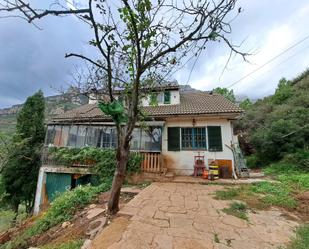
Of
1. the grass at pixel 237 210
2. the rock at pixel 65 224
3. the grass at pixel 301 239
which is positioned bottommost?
the rock at pixel 65 224

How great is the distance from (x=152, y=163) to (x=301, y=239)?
6.09 meters

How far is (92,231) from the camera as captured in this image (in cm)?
351

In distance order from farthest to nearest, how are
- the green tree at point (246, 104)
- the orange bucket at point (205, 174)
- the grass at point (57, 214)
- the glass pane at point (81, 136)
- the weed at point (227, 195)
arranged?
1. the green tree at point (246, 104)
2. the glass pane at point (81, 136)
3. the orange bucket at point (205, 174)
4. the weed at point (227, 195)
5. the grass at point (57, 214)

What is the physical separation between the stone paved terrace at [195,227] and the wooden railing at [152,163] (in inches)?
129

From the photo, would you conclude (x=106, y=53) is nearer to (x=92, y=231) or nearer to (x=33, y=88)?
(x=92, y=231)

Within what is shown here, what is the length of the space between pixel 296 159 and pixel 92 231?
459 inches

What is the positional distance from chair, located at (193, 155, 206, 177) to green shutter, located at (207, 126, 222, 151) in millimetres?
680

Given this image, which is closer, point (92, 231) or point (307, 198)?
point (92, 231)

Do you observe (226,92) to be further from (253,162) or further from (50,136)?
(50,136)

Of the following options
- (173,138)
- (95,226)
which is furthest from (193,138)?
(95,226)

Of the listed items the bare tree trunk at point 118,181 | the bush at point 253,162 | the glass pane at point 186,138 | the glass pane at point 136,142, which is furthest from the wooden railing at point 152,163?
the bush at point 253,162

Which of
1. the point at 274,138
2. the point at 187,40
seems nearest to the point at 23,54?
the point at 187,40

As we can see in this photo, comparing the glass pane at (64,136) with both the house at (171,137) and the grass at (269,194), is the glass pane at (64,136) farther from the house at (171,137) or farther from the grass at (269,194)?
the grass at (269,194)

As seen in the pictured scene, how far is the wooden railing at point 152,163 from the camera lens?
857cm
